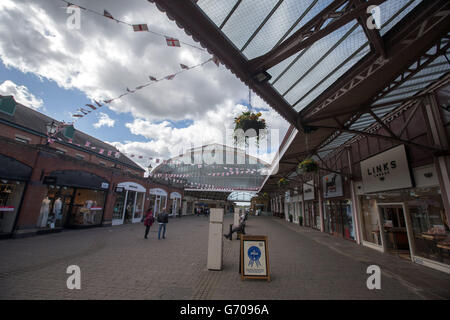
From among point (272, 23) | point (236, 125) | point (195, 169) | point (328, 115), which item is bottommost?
point (236, 125)

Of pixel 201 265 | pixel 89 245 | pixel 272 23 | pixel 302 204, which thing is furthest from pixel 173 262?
pixel 302 204

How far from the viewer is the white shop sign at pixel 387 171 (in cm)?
691

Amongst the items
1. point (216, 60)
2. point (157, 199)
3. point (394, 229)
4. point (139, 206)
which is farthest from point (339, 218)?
point (157, 199)

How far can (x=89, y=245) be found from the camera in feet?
26.0

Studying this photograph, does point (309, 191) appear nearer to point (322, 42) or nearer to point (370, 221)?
point (370, 221)

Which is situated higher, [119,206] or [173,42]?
[173,42]

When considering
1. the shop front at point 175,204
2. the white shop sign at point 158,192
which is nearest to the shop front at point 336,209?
the white shop sign at point 158,192

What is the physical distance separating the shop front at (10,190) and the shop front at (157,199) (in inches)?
477

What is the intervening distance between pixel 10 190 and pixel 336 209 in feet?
61.3

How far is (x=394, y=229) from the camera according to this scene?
809 centimetres

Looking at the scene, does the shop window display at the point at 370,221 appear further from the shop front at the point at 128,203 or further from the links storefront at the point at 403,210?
the shop front at the point at 128,203

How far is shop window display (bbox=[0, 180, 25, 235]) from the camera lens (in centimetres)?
854
